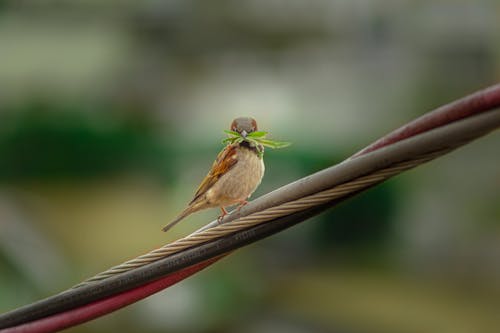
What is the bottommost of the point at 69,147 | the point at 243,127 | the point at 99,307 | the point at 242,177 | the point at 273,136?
the point at 99,307

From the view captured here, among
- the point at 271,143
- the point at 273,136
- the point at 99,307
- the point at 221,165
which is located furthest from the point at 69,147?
the point at 99,307

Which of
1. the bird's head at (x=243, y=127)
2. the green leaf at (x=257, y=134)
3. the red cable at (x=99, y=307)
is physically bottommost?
the red cable at (x=99, y=307)

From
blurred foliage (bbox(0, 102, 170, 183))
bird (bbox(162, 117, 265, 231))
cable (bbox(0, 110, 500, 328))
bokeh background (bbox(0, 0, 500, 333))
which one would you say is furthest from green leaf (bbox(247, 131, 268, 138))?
blurred foliage (bbox(0, 102, 170, 183))

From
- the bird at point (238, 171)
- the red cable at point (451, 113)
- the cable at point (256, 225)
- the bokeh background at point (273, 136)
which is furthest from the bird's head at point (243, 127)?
the bokeh background at point (273, 136)

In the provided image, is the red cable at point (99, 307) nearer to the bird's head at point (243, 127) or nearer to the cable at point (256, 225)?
the cable at point (256, 225)

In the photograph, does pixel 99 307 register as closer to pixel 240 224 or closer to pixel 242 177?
pixel 240 224

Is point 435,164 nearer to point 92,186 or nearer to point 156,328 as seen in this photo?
point 92,186

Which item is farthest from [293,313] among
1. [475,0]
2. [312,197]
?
[312,197]
